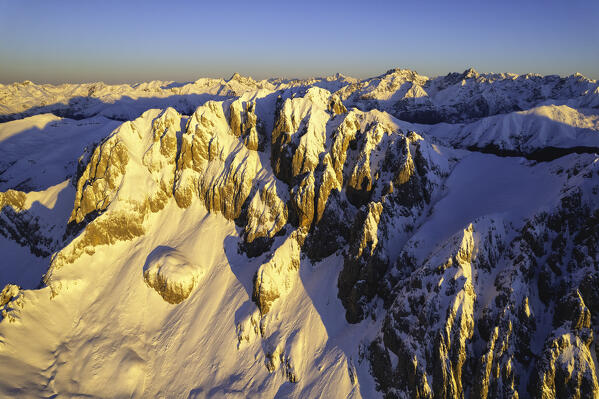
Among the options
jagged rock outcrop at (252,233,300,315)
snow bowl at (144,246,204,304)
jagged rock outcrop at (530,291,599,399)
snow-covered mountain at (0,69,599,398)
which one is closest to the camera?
jagged rock outcrop at (530,291,599,399)

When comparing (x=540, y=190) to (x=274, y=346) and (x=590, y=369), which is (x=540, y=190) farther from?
(x=274, y=346)

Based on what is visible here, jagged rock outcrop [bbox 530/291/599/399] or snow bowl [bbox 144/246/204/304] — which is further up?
jagged rock outcrop [bbox 530/291/599/399]

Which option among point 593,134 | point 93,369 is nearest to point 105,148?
point 93,369

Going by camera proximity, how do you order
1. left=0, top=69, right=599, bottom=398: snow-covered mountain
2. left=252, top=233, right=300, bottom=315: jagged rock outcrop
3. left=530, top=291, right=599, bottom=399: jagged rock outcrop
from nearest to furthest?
1. left=530, top=291, right=599, bottom=399: jagged rock outcrop
2. left=0, top=69, right=599, bottom=398: snow-covered mountain
3. left=252, top=233, right=300, bottom=315: jagged rock outcrop

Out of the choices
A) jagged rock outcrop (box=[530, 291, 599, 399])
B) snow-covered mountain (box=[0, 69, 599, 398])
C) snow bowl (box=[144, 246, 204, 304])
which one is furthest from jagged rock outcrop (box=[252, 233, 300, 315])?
jagged rock outcrop (box=[530, 291, 599, 399])

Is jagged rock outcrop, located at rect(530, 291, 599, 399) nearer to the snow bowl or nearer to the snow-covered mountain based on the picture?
the snow-covered mountain

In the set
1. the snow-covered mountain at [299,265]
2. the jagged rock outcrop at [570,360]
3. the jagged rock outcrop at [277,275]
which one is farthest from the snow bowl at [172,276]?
the jagged rock outcrop at [570,360]

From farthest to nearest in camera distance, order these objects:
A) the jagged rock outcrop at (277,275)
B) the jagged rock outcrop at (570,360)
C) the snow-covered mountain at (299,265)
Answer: the jagged rock outcrop at (277,275), the snow-covered mountain at (299,265), the jagged rock outcrop at (570,360)

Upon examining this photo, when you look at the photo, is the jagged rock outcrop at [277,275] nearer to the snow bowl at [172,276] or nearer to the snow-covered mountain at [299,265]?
the snow-covered mountain at [299,265]
